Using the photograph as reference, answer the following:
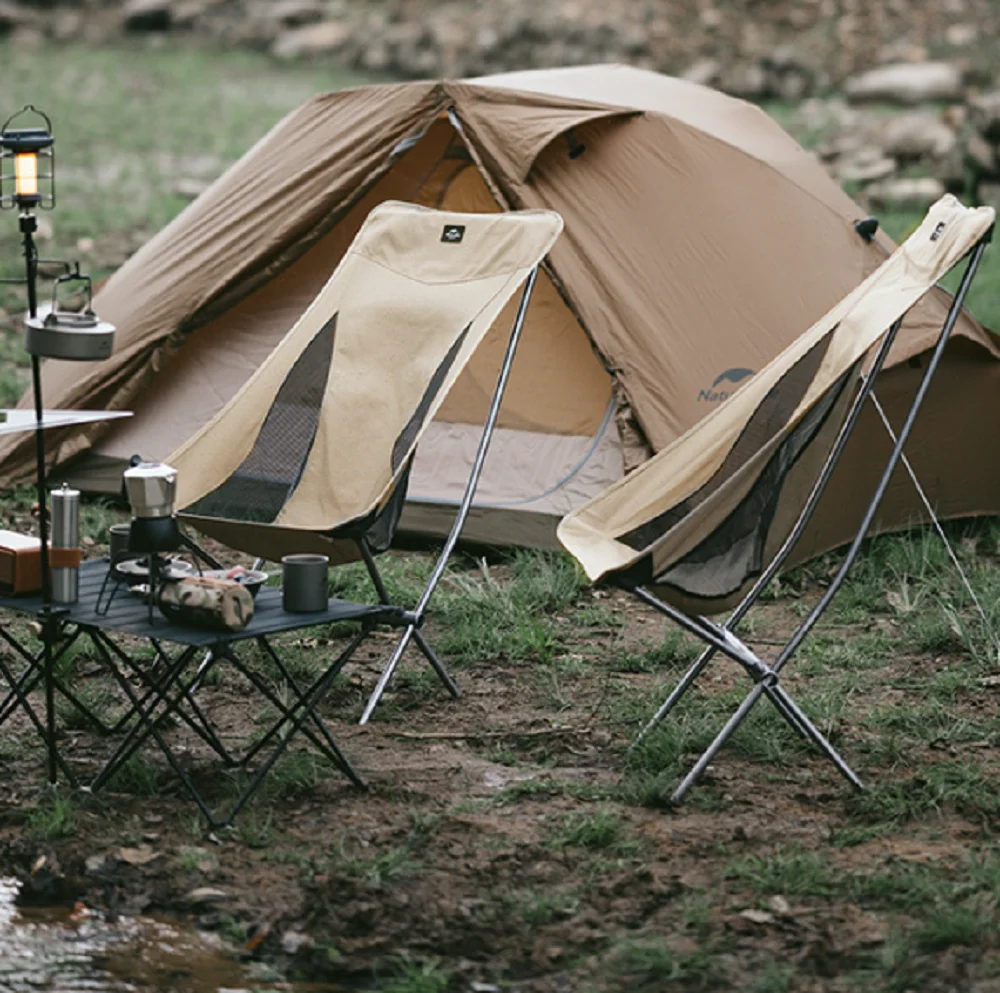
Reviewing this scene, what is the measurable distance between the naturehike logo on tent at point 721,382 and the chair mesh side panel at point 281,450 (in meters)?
1.43

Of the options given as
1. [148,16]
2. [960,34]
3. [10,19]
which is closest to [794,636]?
[960,34]

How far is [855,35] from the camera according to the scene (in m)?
17.5

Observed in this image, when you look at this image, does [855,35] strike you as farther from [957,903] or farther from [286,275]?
[957,903]

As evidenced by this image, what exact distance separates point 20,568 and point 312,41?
16.7 metres

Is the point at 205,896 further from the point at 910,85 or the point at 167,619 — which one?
the point at 910,85

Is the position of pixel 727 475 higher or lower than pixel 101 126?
higher

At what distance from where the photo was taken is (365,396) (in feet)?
14.9

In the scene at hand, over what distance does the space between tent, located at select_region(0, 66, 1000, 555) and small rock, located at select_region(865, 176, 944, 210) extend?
5130 mm

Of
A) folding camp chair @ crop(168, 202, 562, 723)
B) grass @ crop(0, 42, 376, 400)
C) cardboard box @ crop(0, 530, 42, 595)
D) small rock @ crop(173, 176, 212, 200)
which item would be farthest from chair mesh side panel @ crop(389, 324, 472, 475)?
small rock @ crop(173, 176, 212, 200)

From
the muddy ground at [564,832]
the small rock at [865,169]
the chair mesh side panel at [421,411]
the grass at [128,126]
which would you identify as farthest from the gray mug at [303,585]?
the small rock at [865,169]

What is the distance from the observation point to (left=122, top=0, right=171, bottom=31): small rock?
20.9 meters

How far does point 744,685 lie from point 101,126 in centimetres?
1158

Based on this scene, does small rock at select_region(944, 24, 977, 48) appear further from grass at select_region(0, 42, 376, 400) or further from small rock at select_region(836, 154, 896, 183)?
grass at select_region(0, 42, 376, 400)

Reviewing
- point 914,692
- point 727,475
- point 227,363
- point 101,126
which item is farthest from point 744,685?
point 101,126
